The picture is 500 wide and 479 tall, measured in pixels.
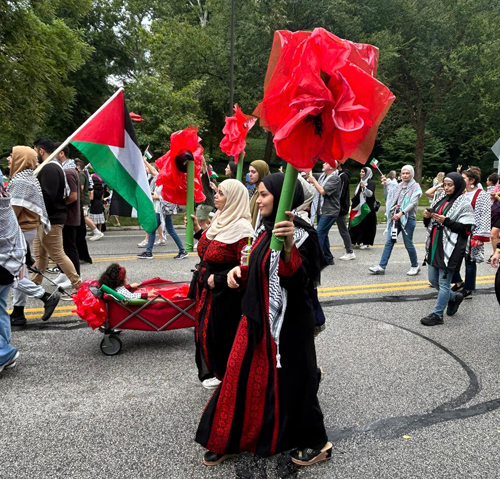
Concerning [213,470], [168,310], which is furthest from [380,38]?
[213,470]

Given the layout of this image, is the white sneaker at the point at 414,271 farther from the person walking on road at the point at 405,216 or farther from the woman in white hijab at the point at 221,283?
the woman in white hijab at the point at 221,283

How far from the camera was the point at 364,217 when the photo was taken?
10758mm

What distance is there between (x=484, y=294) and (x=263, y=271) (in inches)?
218

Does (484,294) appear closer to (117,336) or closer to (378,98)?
(117,336)

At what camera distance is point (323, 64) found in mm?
2135

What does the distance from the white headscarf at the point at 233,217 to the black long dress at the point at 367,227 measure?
753cm

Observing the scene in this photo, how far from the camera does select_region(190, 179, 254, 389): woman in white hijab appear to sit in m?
3.62

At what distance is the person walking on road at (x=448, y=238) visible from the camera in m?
5.50

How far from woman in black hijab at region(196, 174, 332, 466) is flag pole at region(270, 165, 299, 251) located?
241 millimetres

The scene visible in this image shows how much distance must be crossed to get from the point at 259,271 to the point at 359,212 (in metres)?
8.49

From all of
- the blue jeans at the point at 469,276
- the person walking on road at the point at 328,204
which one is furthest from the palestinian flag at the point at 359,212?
the blue jeans at the point at 469,276

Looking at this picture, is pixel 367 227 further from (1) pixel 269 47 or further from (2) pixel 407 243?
(1) pixel 269 47

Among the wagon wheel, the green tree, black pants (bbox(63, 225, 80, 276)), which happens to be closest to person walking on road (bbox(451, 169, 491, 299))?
the wagon wheel

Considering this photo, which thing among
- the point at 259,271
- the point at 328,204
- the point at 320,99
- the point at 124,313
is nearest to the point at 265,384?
the point at 259,271
